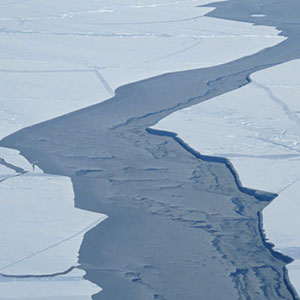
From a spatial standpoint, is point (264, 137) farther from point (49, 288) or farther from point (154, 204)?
point (49, 288)

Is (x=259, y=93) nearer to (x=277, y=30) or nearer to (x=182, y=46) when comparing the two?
(x=182, y=46)

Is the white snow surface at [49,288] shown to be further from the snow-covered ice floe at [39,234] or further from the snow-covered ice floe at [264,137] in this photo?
the snow-covered ice floe at [264,137]

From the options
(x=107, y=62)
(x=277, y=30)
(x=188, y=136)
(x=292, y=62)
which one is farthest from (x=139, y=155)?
(x=277, y=30)

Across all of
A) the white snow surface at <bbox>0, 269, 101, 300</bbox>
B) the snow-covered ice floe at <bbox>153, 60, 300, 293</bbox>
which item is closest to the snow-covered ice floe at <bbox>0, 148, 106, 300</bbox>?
the white snow surface at <bbox>0, 269, 101, 300</bbox>

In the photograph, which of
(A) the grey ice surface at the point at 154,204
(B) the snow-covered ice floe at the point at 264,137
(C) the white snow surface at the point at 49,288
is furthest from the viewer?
(B) the snow-covered ice floe at the point at 264,137

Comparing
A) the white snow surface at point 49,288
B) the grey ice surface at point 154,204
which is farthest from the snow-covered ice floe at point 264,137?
the white snow surface at point 49,288

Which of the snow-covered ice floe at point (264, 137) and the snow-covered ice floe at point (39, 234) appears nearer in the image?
the snow-covered ice floe at point (39, 234)
